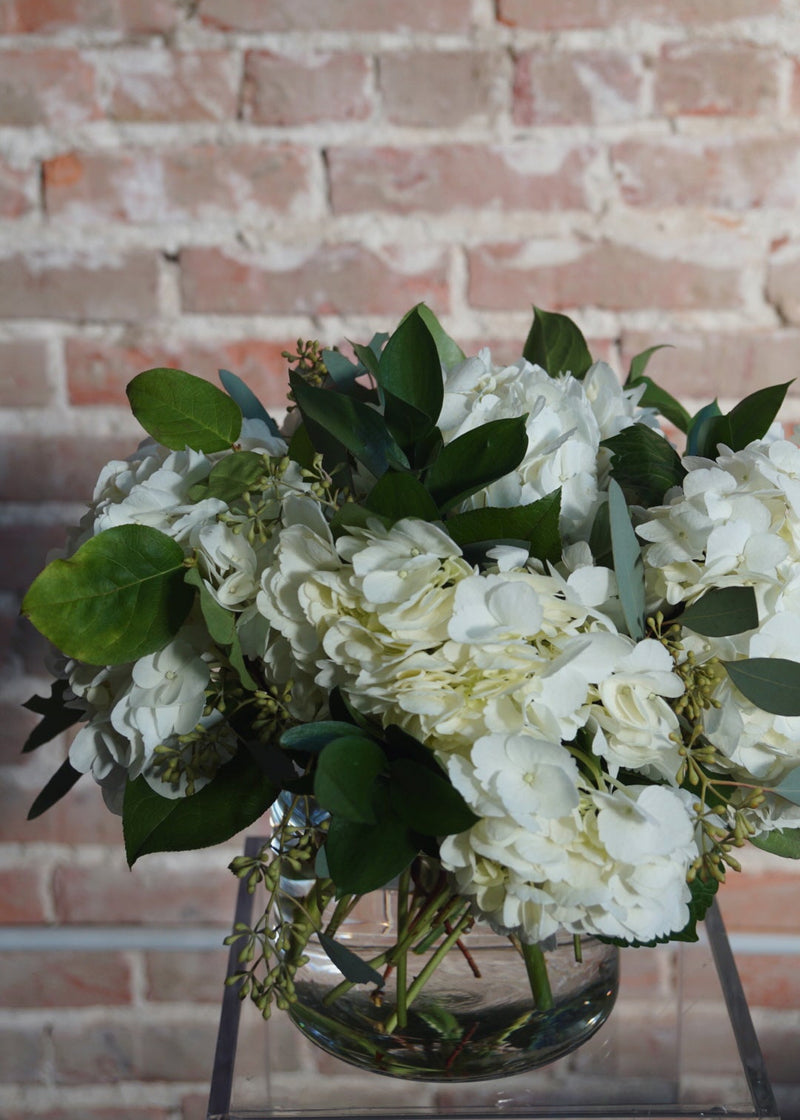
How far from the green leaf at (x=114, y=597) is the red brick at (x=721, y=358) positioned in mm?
601

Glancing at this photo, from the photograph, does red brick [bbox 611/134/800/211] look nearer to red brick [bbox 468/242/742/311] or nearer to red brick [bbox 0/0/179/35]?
red brick [bbox 468/242/742/311]

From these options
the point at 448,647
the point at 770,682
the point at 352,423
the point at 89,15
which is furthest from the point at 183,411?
the point at 89,15

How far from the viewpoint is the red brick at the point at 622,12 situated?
0.91 metres

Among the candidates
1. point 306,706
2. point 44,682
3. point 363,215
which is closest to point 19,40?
point 363,215

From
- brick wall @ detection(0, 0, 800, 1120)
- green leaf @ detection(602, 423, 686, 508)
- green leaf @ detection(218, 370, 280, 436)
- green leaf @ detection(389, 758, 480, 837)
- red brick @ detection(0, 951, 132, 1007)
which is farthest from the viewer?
brick wall @ detection(0, 0, 800, 1120)

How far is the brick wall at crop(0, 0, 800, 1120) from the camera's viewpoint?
91 centimetres

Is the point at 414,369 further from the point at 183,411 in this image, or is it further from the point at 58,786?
the point at 58,786

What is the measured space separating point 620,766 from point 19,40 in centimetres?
81

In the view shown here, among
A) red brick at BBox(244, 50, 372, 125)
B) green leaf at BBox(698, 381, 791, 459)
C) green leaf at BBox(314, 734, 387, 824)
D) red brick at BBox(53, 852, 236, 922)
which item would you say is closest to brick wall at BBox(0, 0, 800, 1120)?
red brick at BBox(244, 50, 372, 125)

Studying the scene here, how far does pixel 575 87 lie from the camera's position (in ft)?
3.03

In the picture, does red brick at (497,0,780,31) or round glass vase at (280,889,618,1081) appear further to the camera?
red brick at (497,0,780,31)

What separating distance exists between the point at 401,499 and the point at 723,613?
0.46ft

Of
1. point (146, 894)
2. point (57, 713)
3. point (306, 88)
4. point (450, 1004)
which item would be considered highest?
point (306, 88)

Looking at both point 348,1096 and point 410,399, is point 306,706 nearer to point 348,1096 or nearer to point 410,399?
point 410,399
